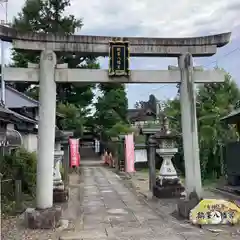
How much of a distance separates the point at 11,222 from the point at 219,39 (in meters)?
7.55

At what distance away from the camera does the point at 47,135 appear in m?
9.26

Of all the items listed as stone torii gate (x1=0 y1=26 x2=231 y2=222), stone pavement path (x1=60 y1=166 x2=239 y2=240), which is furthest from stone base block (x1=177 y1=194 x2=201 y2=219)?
stone pavement path (x1=60 y1=166 x2=239 y2=240)

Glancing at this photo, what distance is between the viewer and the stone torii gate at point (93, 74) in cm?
926

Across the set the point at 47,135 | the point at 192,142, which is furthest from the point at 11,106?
the point at 192,142

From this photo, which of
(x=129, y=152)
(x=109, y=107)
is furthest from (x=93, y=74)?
(x=109, y=107)

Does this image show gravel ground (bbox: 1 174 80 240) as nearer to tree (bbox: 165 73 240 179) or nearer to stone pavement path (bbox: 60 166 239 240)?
stone pavement path (bbox: 60 166 239 240)

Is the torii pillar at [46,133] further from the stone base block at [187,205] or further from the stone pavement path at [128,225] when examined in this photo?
the stone base block at [187,205]

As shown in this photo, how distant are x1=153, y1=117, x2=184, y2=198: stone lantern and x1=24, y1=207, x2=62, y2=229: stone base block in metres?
5.81

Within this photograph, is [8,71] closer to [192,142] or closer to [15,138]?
[15,138]

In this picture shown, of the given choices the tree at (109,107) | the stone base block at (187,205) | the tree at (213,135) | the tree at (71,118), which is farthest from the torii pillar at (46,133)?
the tree at (109,107)

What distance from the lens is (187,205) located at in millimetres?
9883

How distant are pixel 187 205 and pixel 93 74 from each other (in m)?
A: 4.32

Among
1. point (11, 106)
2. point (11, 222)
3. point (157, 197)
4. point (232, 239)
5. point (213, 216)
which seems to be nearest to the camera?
point (232, 239)

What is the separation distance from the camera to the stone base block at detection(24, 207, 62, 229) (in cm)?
895
